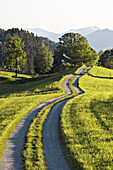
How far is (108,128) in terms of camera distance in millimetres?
17734

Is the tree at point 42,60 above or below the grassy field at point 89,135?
above

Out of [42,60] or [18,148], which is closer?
[18,148]

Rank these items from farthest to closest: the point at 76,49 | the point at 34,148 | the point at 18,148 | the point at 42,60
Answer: the point at 42,60 < the point at 76,49 < the point at 18,148 < the point at 34,148

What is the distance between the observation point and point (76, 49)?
93.6m

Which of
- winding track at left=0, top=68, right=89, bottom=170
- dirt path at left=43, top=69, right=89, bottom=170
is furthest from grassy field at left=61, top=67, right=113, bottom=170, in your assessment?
winding track at left=0, top=68, right=89, bottom=170

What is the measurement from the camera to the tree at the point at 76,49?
94312 millimetres

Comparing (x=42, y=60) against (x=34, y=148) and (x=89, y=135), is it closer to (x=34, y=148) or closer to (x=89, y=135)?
(x=89, y=135)

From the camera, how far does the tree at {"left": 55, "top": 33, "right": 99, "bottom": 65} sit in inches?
3713

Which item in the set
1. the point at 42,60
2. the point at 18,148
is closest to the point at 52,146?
the point at 18,148

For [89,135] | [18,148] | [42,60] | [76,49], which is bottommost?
[18,148]

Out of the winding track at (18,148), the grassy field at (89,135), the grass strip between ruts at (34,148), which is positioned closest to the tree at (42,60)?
the grassy field at (89,135)

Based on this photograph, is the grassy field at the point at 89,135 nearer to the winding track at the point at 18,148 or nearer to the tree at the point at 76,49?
the winding track at the point at 18,148

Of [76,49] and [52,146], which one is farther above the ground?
[76,49]

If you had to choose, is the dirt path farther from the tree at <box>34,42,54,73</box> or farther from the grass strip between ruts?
the tree at <box>34,42,54,73</box>
